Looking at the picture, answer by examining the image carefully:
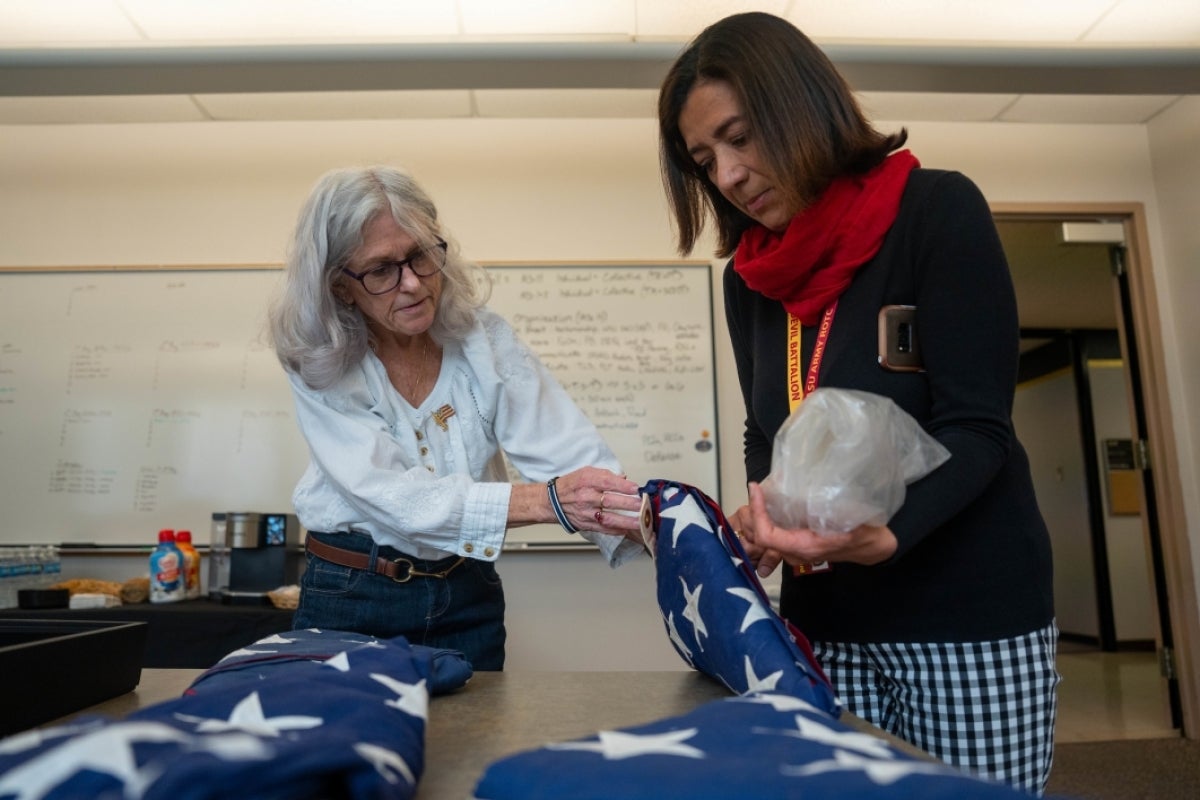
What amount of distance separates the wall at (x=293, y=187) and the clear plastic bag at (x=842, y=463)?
246 centimetres

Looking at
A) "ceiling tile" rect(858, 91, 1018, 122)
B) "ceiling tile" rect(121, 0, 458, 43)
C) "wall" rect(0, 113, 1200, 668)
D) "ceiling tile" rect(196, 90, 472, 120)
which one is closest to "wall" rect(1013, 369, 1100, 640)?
"wall" rect(0, 113, 1200, 668)

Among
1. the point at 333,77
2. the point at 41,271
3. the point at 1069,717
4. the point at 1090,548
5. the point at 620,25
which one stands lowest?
the point at 1069,717

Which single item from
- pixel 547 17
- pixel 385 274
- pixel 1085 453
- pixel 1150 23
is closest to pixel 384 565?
pixel 385 274

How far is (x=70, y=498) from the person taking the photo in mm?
3115

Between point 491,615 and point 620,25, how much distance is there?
2259 mm

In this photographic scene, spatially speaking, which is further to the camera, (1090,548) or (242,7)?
(1090,548)

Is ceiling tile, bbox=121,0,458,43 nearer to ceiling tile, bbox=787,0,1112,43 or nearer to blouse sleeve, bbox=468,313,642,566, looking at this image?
ceiling tile, bbox=787,0,1112,43

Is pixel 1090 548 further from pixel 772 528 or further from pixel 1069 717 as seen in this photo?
pixel 772 528

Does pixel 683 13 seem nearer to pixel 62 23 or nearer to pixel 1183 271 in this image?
pixel 62 23

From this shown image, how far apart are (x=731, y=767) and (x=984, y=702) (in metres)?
0.57

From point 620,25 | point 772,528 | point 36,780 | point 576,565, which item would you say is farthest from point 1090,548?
point 36,780

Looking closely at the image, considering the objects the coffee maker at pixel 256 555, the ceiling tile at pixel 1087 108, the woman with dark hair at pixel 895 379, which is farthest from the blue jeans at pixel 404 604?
the ceiling tile at pixel 1087 108

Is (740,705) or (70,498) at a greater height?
(70,498)

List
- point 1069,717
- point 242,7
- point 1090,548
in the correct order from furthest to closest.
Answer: point 1090,548 → point 1069,717 → point 242,7
